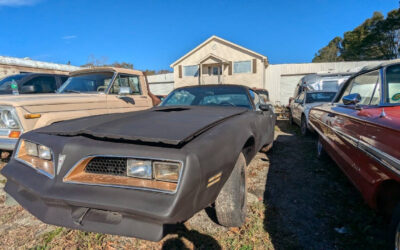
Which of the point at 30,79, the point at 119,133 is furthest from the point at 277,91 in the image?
the point at 119,133

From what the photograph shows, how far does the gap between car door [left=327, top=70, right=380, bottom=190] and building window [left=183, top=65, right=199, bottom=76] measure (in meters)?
17.6

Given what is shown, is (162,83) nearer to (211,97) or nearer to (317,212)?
(211,97)

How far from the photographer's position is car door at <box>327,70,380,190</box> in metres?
2.03

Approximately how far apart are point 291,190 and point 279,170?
0.79 m

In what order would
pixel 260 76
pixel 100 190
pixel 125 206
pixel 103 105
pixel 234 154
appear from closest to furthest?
pixel 125 206
pixel 100 190
pixel 234 154
pixel 103 105
pixel 260 76

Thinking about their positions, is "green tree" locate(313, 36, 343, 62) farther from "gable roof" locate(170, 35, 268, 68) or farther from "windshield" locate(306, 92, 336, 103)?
"windshield" locate(306, 92, 336, 103)

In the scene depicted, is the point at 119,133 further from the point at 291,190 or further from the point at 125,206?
the point at 291,190

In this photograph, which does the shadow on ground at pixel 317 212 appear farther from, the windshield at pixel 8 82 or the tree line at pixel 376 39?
the tree line at pixel 376 39

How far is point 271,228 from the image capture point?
2109 mm

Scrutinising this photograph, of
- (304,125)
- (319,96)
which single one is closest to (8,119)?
(304,125)

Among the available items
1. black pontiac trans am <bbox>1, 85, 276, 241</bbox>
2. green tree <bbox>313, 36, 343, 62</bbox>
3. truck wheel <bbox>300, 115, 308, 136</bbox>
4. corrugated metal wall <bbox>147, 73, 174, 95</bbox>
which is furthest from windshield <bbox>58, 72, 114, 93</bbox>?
green tree <bbox>313, 36, 343, 62</bbox>

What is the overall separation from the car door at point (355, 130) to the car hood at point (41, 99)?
431 cm

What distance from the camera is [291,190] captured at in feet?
9.53

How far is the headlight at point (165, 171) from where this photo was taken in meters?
1.33
